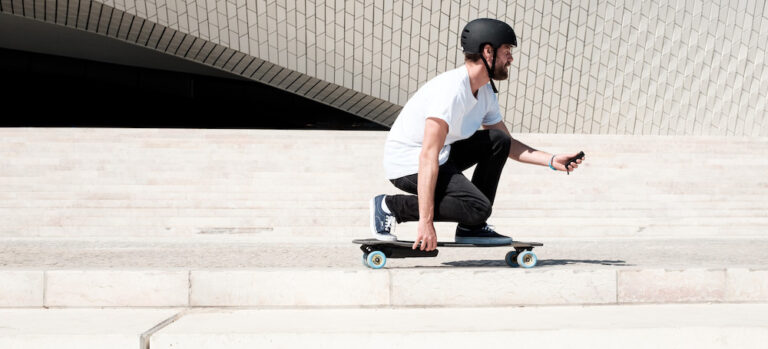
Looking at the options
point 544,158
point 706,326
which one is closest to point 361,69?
point 544,158

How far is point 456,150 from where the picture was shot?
3.17m

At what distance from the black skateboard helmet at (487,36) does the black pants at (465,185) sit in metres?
0.31

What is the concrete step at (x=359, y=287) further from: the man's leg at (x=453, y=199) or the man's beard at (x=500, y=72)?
the man's beard at (x=500, y=72)

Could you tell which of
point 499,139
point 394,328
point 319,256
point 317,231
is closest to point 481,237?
point 499,139

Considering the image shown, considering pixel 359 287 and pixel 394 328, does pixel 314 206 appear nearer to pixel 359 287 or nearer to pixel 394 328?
pixel 359 287

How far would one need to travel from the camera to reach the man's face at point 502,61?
115 inches

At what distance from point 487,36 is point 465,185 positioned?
1.76 ft

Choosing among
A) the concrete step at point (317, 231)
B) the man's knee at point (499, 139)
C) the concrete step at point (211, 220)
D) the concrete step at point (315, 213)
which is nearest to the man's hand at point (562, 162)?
the man's knee at point (499, 139)

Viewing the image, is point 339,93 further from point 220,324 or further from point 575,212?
point 220,324

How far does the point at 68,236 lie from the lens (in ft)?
21.9

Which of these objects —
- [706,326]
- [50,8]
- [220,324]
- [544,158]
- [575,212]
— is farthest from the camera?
[50,8]

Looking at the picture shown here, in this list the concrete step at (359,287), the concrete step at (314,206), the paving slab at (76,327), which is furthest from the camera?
the concrete step at (314,206)

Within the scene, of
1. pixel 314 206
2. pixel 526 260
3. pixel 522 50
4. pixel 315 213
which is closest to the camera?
pixel 526 260

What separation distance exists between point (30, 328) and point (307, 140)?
6954 mm
